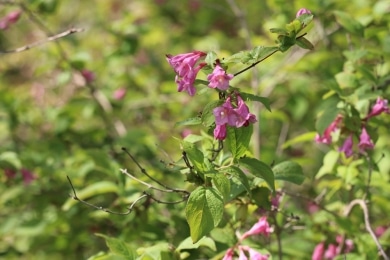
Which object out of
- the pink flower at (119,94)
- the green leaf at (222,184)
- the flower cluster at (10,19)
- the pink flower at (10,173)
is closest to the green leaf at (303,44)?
the green leaf at (222,184)

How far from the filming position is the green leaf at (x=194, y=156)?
164 cm

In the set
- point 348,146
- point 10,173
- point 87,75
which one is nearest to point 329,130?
point 348,146

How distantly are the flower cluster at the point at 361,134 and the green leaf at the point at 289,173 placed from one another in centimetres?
21

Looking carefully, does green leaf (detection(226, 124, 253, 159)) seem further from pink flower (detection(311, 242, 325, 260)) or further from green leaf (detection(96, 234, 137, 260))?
pink flower (detection(311, 242, 325, 260))

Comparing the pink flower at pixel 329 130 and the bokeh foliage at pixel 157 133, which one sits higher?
the pink flower at pixel 329 130

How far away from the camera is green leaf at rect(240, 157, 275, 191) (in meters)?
1.67

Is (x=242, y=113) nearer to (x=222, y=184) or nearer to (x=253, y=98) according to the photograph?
(x=253, y=98)

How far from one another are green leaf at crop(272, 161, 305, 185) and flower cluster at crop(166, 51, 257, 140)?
38cm

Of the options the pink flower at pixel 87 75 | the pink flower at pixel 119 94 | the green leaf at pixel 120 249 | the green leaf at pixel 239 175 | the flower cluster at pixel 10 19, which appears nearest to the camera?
the green leaf at pixel 239 175

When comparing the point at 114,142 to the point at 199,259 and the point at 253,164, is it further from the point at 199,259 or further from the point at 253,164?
the point at 253,164

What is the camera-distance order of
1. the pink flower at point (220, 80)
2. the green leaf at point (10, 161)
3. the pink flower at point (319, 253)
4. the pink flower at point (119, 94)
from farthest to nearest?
the pink flower at point (119, 94) < the green leaf at point (10, 161) < the pink flower at point (319, 253) < the pink flower at point (220, 80)

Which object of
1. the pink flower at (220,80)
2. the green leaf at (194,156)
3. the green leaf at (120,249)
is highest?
the pink flower at (220,80)

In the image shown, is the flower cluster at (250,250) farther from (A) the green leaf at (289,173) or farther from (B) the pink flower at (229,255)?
(A) the green leaf at (289,173)

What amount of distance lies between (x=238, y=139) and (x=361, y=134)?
1.96ft
